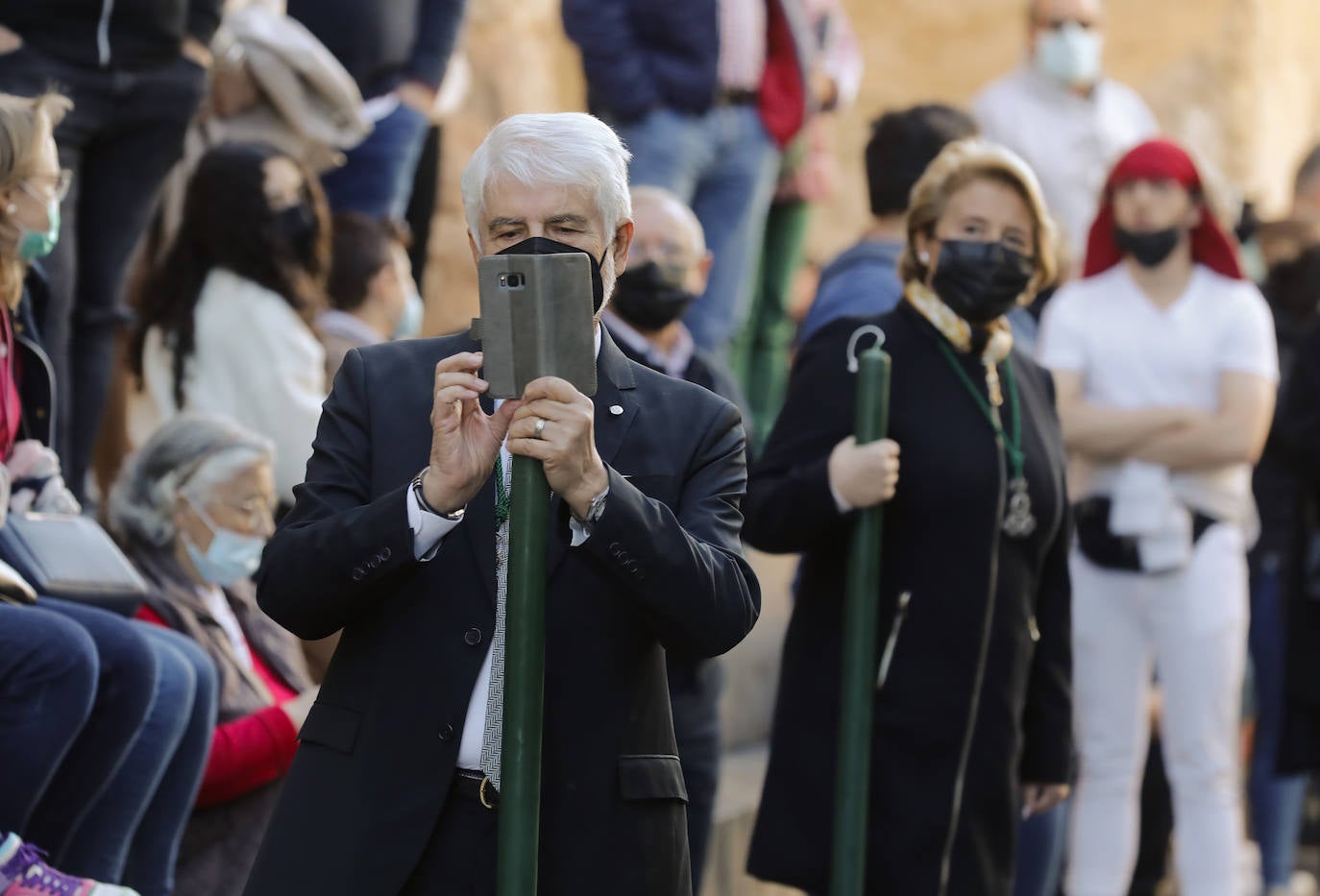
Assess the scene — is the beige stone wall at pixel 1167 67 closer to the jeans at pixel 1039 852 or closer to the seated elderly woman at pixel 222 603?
the jeans at pixel 1039 852

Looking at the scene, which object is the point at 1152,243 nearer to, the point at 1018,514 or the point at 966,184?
the point at 966,184

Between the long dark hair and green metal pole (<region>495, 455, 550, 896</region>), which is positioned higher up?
the long dark hair

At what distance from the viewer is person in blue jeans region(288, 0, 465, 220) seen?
6781 mm

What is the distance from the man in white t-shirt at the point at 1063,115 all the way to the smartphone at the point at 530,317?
589 cm

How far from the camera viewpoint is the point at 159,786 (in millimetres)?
4211

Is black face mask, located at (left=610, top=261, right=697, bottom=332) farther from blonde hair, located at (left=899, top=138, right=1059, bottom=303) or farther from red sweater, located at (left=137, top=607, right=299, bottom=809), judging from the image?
red sweater, located at (left=137, top=607, right=299, bottom=809)

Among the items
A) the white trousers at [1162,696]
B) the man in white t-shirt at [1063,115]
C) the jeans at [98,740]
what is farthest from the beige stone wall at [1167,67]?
the jeans at [98,740]

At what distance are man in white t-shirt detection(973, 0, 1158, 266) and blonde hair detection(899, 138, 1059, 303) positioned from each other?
141 inches

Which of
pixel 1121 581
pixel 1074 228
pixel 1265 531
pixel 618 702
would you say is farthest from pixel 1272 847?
pixel 618 702

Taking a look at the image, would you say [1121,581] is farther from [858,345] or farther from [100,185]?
[100,185]

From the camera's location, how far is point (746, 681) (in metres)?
7.14

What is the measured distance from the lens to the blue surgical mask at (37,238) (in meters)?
4.36

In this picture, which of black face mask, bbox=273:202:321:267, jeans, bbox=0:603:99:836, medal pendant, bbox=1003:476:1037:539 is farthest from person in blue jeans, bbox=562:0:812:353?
jeans, bbox=0:603:99:836

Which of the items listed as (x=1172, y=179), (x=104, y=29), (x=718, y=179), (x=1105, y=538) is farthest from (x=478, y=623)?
(x=718, y=179)
